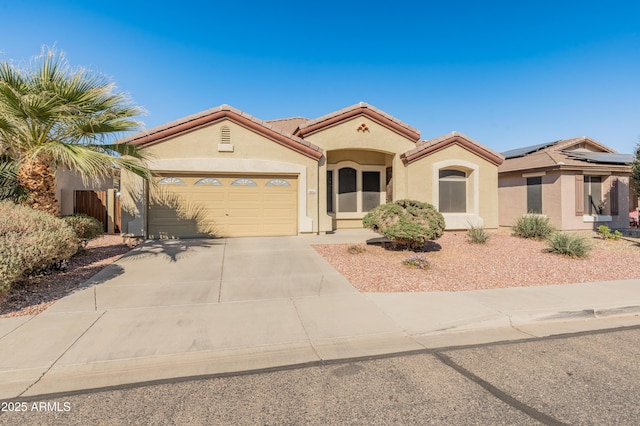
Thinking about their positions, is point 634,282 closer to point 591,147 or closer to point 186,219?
point 186,219

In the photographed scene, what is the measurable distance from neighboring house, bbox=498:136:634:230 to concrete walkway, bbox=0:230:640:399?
31.7 ft

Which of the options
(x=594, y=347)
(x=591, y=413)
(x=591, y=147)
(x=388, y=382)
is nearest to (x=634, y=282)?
(x=594, y=347)

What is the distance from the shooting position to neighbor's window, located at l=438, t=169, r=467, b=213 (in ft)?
49.7

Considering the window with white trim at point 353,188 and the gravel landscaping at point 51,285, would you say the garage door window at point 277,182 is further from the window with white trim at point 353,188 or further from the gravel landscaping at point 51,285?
the gravel landscaping at point 51,285

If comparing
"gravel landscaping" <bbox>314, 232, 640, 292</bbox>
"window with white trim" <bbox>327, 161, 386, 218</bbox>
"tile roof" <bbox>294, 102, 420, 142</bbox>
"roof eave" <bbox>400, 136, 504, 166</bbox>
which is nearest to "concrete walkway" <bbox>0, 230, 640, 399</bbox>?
"gravel landscaping" <bbox>314, 232, 640, 292</bbox>

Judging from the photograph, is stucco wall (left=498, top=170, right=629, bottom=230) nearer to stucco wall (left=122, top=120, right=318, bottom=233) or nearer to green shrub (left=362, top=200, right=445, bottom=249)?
green shrub (left=362, top=200, right=445, bottom=249)

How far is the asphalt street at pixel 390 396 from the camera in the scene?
2871 mm

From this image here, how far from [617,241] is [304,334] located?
14.6 meters

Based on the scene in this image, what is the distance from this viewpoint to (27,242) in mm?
5859

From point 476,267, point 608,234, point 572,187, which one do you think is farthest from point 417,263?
point 572,187

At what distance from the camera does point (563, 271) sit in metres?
8.25

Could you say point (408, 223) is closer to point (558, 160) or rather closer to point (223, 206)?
point (223, 206)

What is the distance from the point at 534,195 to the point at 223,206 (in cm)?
1541

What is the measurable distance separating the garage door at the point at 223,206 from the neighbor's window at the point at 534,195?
1255 cm
